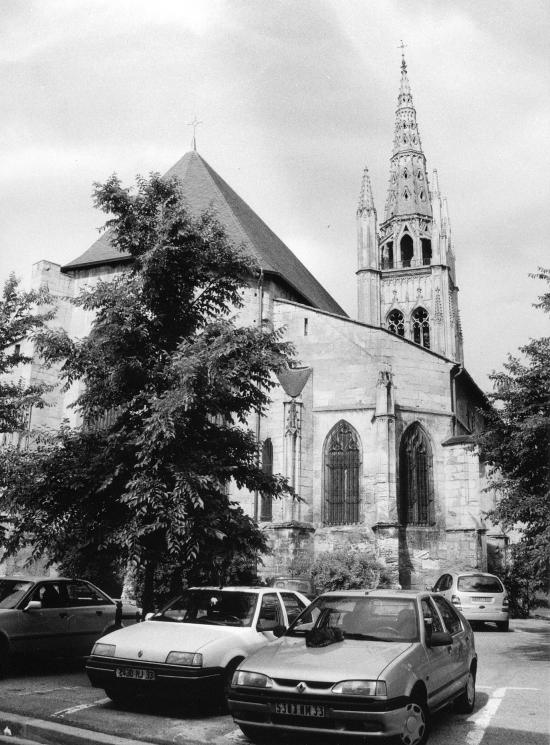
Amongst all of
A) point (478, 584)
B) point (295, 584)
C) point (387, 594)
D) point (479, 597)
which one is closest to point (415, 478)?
point (478, 584)

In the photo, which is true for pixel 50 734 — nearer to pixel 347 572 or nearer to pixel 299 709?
pixel 299 709

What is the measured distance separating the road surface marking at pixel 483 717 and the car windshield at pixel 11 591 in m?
5.98

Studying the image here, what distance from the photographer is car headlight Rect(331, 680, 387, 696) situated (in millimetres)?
5309

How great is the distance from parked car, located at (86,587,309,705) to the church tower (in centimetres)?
3575

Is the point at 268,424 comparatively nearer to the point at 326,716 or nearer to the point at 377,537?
the point at 377,537

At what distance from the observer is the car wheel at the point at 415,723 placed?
534 cm

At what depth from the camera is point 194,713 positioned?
6996mm

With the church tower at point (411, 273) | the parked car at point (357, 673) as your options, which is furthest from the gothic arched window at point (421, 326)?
the parked car at point (357, 673)

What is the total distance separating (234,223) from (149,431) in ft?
60.6

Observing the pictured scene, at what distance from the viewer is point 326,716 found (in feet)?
17.6

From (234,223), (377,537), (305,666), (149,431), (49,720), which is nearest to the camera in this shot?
(305,666)

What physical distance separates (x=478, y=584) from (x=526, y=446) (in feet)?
23.0

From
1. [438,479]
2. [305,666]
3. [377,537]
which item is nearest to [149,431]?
[305,666]

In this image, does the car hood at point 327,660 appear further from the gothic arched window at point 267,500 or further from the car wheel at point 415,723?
the gothic arched window at point 267,500
